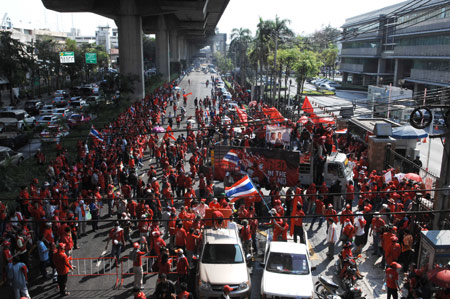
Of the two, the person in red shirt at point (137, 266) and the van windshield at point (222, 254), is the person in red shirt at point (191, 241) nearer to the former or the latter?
the van windshield at point (222, 254)

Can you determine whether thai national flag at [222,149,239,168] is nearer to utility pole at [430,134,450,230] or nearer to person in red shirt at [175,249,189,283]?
person in red shirt at [175,249,189,283]

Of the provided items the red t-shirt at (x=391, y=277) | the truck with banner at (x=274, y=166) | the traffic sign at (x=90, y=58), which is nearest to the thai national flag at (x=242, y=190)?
the truck with banner at (x=274, y=166)

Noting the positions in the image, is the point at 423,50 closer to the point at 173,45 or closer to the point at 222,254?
the point at 173,45

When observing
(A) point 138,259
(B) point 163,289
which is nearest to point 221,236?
(A) point 138,259

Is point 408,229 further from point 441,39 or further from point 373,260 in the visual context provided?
point 441,39

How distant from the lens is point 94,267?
45.0ft

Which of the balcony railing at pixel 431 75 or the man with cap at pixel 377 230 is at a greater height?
the balcony railing at pixel 431 75

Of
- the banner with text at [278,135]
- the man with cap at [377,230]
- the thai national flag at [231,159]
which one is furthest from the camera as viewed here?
the banner with text at [278,135]

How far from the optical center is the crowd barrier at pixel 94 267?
1323cm

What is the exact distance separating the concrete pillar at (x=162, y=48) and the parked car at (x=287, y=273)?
65.1 m

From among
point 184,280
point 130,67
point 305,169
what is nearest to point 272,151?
point 305,169

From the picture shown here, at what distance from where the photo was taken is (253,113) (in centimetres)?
4094

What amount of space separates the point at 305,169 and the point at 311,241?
5.32 m

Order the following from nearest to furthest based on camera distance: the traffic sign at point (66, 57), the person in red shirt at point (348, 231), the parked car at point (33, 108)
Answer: the person in red shirt at point (348, 231) < the parked car at point (33, 108) < the traffic sign at point (66, 57)
